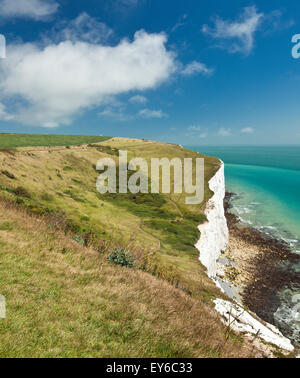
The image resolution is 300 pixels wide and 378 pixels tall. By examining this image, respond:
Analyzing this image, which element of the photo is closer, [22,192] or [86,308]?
[86,308]

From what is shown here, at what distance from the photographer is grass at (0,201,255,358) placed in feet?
18.4

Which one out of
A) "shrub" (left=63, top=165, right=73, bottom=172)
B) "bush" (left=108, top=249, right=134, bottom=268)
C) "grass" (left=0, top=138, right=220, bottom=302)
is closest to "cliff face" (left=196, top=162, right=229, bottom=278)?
"grass" (left=0, top=138, right=220, bottom=302)

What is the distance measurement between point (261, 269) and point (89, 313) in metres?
46.1

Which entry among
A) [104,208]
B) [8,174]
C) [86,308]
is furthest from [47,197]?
[86,308]

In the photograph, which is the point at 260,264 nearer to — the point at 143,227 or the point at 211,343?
the point at 143,227

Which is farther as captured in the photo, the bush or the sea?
the sea

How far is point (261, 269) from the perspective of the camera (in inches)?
1684

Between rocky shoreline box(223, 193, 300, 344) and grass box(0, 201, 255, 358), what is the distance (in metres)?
29.8

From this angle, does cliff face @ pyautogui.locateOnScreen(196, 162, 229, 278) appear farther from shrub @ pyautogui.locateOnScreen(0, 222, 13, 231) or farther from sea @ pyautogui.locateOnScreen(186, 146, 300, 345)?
shrub @ pyautogui.locateOnScreen(0, 222, 13, 231)

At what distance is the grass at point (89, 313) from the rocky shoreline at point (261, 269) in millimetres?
29807

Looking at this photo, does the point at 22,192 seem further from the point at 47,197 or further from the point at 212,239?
the point at 212,239

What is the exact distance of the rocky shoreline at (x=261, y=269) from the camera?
33438 millimetres
